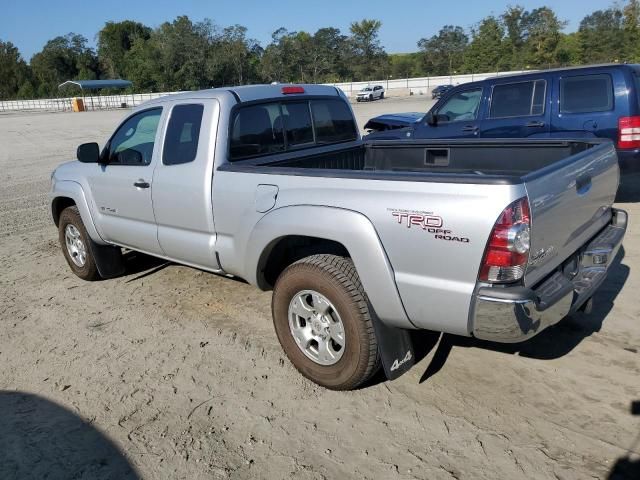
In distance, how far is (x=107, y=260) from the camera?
5.63 meters

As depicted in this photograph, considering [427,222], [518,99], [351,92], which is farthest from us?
[351,92]

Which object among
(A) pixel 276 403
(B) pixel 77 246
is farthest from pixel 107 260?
(A) pixel 276 403

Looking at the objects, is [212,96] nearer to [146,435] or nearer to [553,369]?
[146,435]

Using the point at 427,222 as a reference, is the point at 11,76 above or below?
above

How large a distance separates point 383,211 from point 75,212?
4.01 meters

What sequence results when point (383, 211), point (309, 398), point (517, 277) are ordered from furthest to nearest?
point (309, 398)
point (383, 211)
point (517, 277)

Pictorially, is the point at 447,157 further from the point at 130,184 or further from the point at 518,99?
the point at 518,99

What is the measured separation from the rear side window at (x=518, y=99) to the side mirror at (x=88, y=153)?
5.40 m

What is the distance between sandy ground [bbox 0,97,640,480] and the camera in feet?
9.29

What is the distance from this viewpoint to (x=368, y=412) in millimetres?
3240

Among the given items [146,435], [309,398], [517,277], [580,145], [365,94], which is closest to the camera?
[517,277]

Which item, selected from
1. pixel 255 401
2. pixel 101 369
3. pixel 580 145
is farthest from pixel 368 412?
pixel 580 145

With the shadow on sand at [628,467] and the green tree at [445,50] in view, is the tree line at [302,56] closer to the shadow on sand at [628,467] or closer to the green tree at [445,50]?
the green tree at [445,50]

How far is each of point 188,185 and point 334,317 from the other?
5.15 ft
